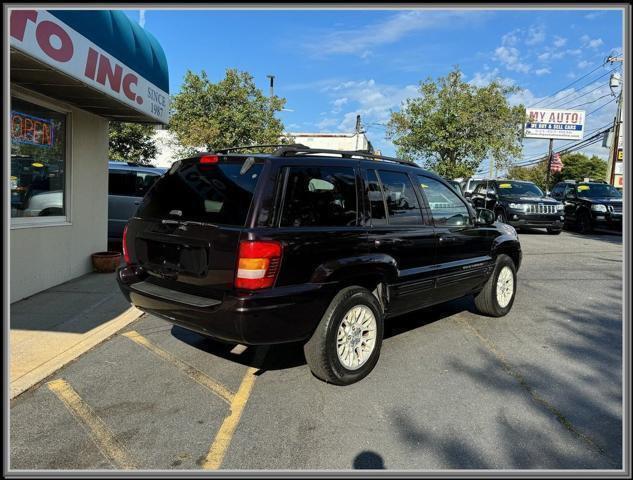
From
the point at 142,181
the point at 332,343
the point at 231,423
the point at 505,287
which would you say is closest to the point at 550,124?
the point at 142,181

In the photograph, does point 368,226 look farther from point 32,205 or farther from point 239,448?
point 32,205

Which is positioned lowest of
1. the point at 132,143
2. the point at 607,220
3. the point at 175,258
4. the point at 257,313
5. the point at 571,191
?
the point at 257,313

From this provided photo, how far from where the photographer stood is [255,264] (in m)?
3.29

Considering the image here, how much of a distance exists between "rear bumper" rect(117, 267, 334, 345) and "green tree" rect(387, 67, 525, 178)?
20.4 metres

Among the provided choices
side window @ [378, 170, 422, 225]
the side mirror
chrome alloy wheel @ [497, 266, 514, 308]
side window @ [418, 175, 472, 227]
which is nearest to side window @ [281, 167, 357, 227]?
side window @ [378, 170, 422, 225]

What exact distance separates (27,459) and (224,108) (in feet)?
65.9

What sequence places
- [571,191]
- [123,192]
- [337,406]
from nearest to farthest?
[337,406] < [123,192] < [571,191]

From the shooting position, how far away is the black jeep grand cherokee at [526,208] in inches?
614

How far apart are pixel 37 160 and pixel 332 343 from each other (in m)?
5.35

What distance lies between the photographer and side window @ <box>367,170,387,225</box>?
420 cm

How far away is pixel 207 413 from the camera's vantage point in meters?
3.44

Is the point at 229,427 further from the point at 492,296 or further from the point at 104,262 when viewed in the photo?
the point at 104,262

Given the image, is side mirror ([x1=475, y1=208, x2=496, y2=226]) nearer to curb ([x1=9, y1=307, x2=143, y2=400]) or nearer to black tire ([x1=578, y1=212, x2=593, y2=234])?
curb ([x1=9, y1=307, x2=143, y2=400])

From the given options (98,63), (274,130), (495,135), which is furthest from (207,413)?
(495,135)
